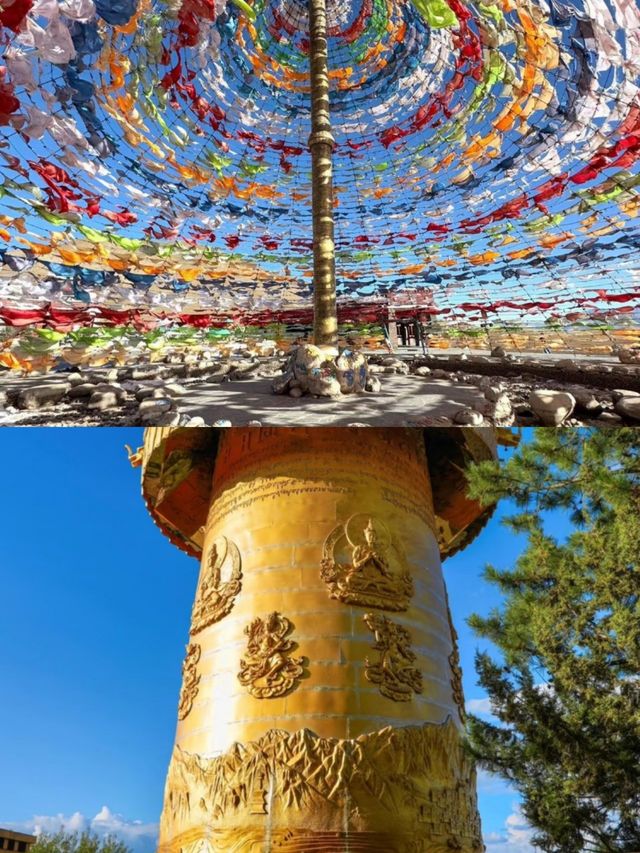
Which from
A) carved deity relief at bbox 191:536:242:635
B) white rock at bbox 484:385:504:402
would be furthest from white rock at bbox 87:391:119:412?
white rock at bbox 484:385:504:402

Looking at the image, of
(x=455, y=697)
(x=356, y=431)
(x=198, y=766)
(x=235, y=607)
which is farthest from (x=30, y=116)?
(x=455, y=697)

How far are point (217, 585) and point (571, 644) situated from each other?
2.94 m

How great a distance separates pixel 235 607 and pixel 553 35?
7931 mm

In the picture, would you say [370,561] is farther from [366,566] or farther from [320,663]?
[320,663]

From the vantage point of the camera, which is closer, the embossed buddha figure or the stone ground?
the embossed buddha figure

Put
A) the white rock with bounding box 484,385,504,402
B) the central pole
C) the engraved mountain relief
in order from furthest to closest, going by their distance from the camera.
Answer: the central pole, the white rock with bounding box 484,385,504,402, the engraved mountain relief

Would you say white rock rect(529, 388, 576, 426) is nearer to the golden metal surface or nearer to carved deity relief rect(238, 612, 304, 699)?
the golden metal surface

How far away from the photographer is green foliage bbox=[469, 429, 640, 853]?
416 cm

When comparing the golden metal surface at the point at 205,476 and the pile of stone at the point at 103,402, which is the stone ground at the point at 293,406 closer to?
the pile of stone at the point at 103,402

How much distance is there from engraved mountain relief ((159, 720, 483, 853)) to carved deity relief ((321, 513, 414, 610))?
771 mm

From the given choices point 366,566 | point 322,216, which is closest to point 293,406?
point 366,566

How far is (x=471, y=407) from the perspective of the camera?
4.91m

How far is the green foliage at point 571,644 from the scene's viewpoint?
416 centimetres

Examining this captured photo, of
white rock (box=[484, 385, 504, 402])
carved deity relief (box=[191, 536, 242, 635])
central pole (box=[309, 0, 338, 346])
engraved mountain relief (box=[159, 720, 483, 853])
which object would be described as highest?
central pole (box=[309, 0, 338, 346])
